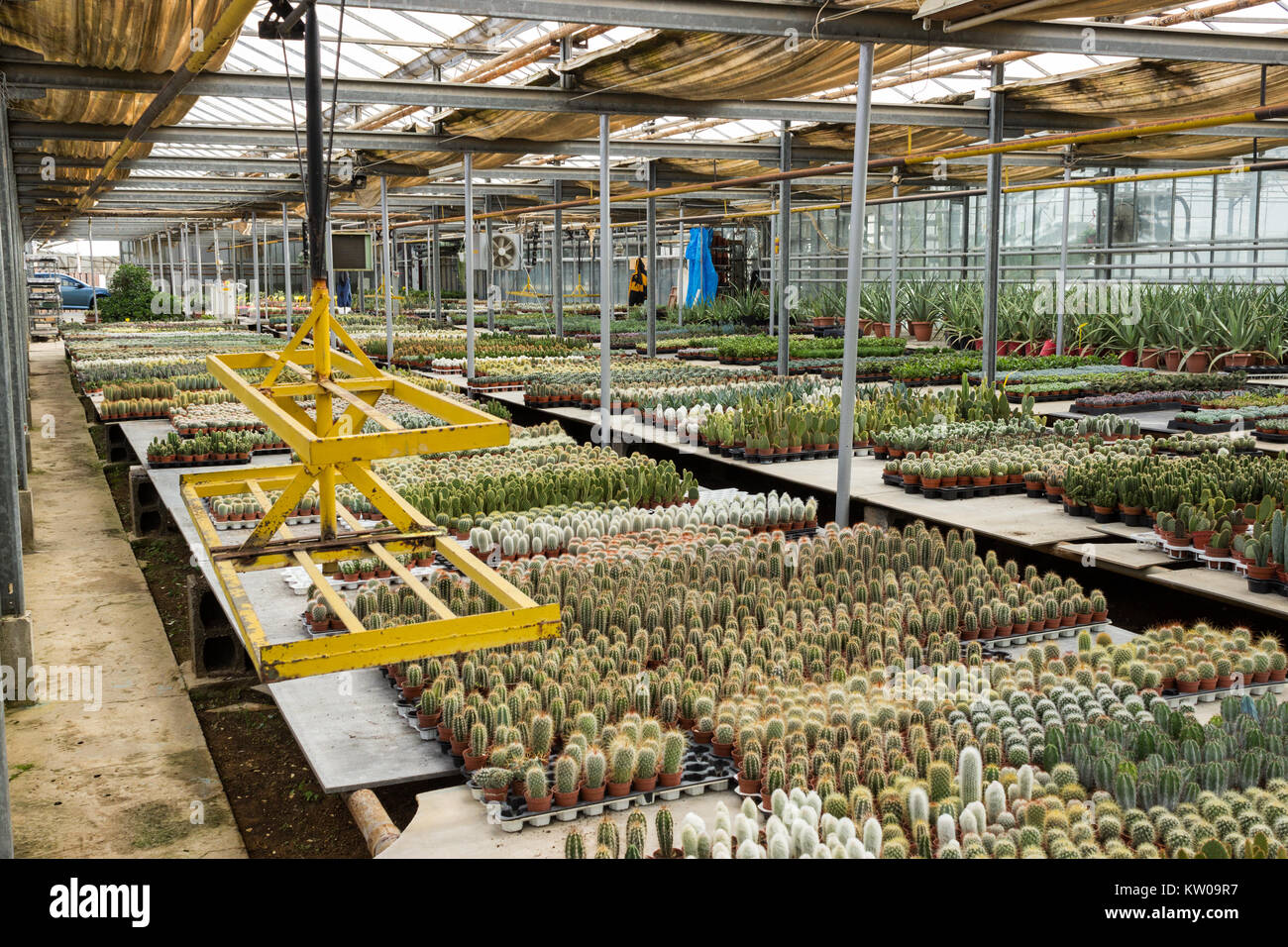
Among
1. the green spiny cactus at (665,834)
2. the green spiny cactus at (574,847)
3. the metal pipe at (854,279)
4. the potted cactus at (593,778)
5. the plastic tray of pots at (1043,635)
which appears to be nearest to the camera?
the green spiny cactus at (574,847)

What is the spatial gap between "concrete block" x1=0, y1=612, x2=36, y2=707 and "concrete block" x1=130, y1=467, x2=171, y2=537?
12.4 feet

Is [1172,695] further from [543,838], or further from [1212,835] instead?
[543,838]

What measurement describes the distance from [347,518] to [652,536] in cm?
202

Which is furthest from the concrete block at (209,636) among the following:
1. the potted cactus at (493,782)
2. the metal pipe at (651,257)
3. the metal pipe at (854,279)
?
the metal pipe at (651,257)

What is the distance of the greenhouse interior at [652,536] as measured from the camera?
3822mm

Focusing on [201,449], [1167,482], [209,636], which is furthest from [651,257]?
[209,636]

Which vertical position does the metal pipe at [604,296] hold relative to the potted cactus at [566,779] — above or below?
above

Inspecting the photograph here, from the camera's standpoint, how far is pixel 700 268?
2888 centimetres

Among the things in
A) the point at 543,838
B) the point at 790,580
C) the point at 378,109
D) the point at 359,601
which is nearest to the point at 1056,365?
the point at 378,109

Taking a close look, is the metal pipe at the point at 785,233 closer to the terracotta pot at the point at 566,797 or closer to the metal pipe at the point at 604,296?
the metal pipe at the point at 604,296

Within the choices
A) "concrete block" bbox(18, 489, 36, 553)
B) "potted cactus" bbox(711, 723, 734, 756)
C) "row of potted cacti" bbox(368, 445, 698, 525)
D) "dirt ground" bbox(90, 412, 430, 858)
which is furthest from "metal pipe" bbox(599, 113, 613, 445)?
"potted cactus" bbox(711, 723, 734, 756)

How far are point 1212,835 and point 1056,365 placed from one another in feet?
47.5

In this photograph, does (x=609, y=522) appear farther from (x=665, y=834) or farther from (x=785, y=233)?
(x=785, y=233)

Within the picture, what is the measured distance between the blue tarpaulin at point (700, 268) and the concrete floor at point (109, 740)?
69.6 ft
